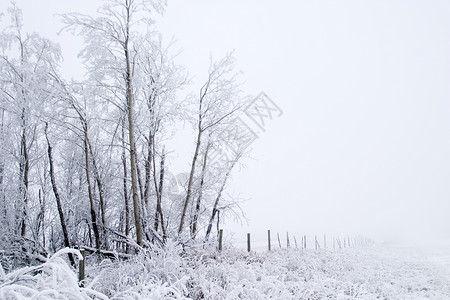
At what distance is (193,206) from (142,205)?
3143mm

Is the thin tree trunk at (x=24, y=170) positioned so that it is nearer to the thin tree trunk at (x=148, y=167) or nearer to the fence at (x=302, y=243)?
the thin tree trunk at (x=148, y=167)

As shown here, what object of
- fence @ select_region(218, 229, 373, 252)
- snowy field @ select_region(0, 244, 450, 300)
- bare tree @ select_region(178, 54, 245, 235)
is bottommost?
fence @ select_region(218, 229, 373, 252)

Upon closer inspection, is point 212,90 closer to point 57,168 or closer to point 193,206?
point 193,206

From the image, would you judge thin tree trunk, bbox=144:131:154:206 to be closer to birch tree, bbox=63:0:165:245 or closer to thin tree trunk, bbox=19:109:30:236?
birch tree, bbox=63:0:165:245

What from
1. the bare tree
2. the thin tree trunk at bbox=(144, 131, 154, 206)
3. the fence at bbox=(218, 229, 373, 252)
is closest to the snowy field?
the thin tree trunk at bbox=(144, 131, 154, 206)

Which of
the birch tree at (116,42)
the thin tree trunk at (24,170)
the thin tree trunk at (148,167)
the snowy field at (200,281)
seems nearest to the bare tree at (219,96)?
the thin tree trunk at (148,167)

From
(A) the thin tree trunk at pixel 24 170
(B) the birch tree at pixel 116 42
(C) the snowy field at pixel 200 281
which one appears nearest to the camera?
(C) the snowy field at pixel 200 281

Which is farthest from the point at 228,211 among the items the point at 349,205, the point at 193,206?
the point at 349,205

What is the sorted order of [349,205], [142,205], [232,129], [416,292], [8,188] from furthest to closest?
[349,205]
[232,129]
[8,188]
[142,205]
[416,292]

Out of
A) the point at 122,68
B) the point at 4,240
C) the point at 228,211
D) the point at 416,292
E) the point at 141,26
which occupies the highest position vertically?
the point at 141,26

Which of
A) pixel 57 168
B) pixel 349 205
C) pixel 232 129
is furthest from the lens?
pixel 349 205

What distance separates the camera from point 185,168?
13.3 metres

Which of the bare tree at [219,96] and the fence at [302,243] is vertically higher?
the bare tree at [219,96]

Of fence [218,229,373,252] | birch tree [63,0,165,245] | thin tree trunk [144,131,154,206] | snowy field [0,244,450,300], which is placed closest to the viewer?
snowy field [0,244,450,300]
